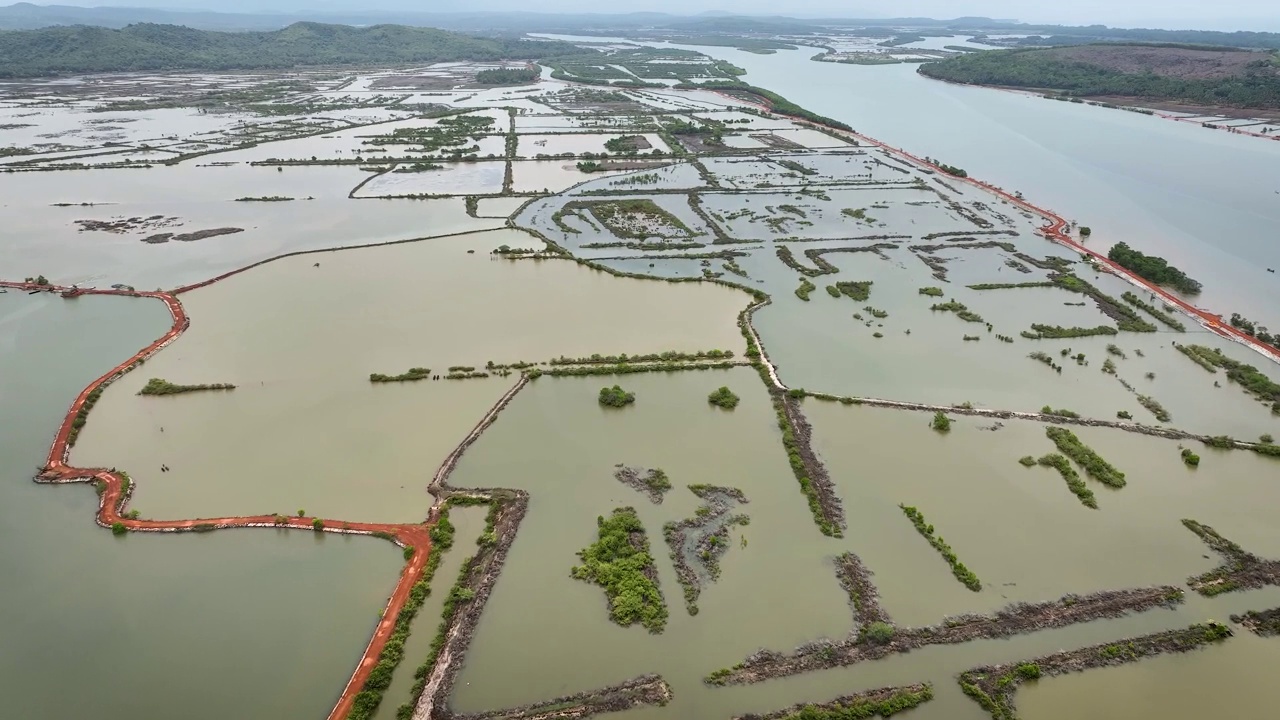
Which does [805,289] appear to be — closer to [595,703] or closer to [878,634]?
[878,634]

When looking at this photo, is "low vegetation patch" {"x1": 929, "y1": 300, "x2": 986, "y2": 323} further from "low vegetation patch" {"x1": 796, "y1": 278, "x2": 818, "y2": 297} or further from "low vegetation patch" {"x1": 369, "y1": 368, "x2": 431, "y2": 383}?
"low vegetation patch" {"x1": 369, "y1": 368, "x2": 431, "y2": 383}

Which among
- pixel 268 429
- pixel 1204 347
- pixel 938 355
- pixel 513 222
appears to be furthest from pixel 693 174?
pixel 268 429

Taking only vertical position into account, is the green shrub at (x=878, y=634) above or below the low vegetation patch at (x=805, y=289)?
below

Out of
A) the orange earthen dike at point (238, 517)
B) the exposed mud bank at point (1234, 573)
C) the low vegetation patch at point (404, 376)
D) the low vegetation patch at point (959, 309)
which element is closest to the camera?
the orange earthen dike at point (238, 517)

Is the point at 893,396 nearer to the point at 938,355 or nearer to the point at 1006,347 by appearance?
the point at 938,355

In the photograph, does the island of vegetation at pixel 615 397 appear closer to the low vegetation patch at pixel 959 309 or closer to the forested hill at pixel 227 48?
the low vegetation patch at pixel 959 309

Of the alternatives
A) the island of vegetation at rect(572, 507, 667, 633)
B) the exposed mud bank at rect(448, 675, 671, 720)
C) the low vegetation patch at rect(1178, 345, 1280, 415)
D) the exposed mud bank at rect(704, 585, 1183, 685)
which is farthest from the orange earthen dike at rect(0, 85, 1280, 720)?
the exposed mud bank at rect(704, 585, 1183, 685)

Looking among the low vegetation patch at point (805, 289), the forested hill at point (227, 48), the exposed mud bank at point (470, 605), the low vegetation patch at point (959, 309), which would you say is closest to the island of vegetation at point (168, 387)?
the exposed mud bank at point (470, 605)

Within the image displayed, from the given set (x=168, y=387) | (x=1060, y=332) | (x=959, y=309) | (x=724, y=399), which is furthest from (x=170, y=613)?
(x=1060, y=332)
